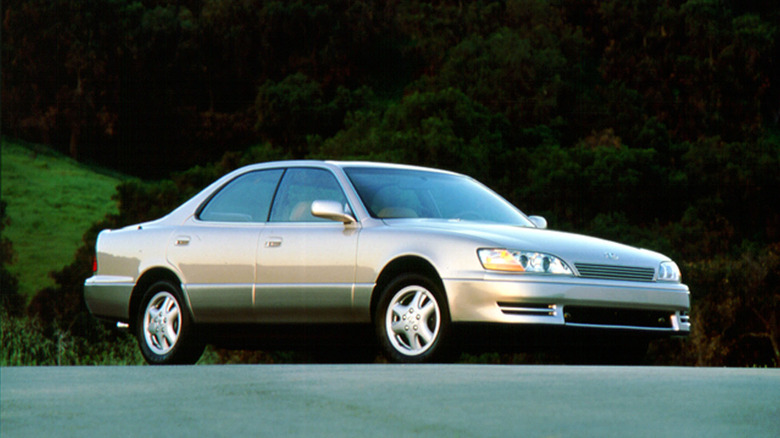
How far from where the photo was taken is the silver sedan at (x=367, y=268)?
8.52 m

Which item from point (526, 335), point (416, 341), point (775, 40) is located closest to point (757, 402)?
point (526, 335)

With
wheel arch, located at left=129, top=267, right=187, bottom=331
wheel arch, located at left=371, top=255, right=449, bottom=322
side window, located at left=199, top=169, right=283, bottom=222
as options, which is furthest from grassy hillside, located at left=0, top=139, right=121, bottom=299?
wheel arch, located at left=371, top=255, right=449, bottom=322

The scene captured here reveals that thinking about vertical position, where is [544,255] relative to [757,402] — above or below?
above

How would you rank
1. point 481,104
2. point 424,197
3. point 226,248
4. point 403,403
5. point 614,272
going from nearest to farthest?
point 403,403 < point 614,272 < point 424,197 < point 226,248 < point 481,104

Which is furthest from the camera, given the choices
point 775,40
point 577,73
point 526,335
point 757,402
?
point 577,73

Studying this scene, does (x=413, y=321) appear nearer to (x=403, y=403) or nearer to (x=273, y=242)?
(x=273, y=242)

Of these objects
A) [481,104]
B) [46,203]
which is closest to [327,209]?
[481,104]

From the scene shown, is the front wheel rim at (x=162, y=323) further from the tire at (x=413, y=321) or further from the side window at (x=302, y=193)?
the tire at (x=413, y=321)

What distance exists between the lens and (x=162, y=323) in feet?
33.8

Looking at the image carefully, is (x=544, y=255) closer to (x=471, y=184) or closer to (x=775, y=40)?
(x=471, y=184)

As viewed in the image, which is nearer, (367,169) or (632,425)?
(632,425)

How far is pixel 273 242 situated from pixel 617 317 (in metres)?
2.56

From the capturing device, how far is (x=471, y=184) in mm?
10453

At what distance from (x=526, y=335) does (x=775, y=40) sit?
5016cm
